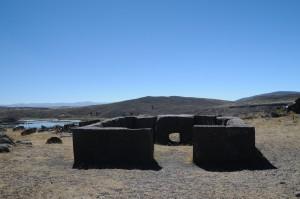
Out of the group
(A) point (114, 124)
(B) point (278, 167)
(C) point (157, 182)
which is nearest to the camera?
(C) point (157, 182)

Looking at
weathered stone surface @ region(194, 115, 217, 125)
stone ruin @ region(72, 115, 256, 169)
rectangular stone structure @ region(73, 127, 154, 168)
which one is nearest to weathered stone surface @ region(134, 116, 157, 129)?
weathered stone surface @ region(194, 115, 217, 125)

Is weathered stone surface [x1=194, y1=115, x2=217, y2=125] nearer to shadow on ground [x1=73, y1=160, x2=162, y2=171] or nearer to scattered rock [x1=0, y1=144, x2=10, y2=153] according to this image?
shadow on ground [x1=73, y1=160, x2=162, y2=171]

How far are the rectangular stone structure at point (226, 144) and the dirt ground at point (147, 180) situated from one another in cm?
74

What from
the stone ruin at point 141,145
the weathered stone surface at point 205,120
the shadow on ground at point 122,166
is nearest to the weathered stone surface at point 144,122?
the weathered stone surface at point 205,120

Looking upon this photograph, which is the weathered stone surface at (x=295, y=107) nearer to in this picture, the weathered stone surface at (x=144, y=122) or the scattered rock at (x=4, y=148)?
the weathered stone surface at (x=144, y=122)

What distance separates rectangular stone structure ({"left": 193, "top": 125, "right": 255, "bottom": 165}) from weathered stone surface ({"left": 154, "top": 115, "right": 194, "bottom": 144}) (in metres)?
7.65

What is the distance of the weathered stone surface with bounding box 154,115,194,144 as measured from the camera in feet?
71.9

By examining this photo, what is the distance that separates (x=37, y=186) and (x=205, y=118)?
1277 centimetres

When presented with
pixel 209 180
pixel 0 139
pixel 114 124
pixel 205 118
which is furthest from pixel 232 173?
pixel 0 139

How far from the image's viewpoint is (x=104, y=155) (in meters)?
14.2

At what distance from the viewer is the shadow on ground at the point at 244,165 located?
1321 centimetres

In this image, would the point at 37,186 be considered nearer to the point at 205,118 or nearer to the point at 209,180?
the point at 209,180

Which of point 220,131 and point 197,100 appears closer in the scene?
point 220,131

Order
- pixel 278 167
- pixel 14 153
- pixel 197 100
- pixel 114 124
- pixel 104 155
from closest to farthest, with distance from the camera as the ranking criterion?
pixel 278 167, pixel 104 155, pixel 14 153, pixel 114 124, pixel 197 100
